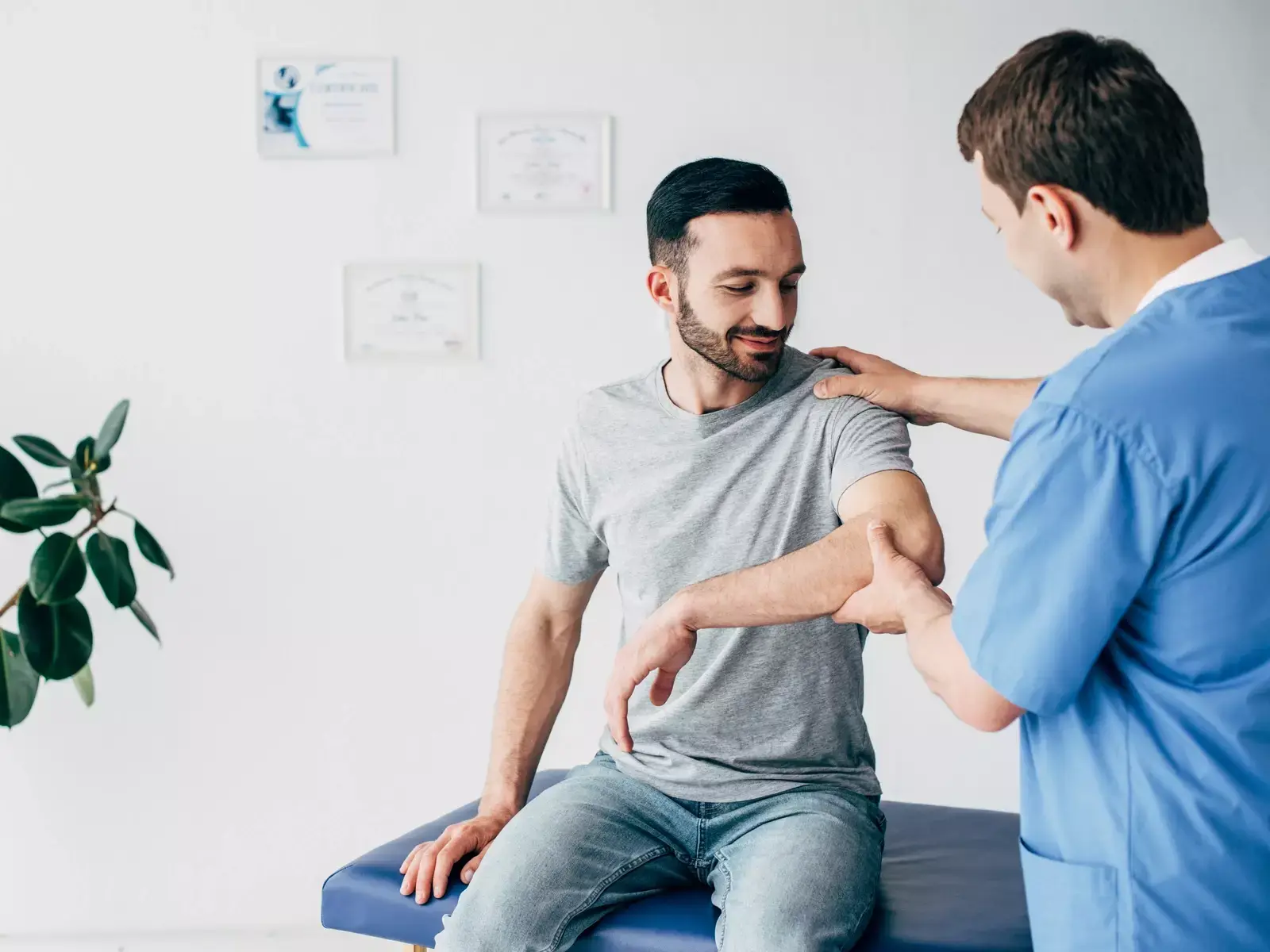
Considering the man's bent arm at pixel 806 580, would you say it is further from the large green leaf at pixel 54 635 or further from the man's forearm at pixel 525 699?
the large green leaf at pixel 54 635

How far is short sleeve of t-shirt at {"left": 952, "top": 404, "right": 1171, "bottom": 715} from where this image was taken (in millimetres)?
984

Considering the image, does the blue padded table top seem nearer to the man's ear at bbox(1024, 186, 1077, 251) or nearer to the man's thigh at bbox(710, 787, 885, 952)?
the man's thigh at bbox(710, 787, 885, 952)

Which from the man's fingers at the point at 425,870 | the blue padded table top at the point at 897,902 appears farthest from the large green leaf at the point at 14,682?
the man's fingers at the point at 425,870

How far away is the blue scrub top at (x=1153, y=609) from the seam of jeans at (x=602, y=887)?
57 centimetres

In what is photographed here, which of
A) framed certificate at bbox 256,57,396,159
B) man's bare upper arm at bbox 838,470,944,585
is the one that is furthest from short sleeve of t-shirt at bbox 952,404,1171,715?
framed certificate at bbox 256,57,396,159

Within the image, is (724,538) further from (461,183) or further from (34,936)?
(34,936)

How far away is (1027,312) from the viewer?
104 inches

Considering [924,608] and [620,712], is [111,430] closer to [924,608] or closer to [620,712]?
[620,712]

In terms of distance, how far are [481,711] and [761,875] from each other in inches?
57.0

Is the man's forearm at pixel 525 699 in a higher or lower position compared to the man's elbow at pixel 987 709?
lower

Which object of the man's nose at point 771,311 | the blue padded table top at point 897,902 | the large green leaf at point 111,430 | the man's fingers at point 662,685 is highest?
the man's nose at point 771,311

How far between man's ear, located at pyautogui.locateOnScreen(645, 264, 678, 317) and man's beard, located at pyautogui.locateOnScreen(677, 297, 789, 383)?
0.06 meters

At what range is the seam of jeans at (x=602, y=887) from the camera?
1404mm

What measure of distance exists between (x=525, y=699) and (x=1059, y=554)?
0.99 meters
